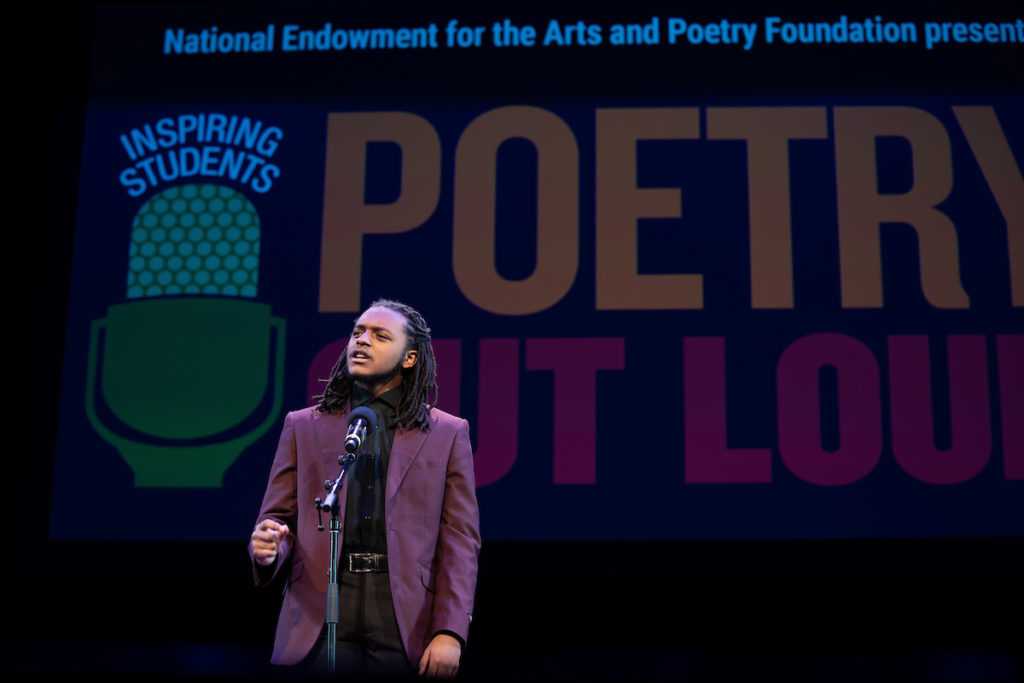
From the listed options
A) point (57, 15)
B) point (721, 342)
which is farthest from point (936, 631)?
point (57, 15)

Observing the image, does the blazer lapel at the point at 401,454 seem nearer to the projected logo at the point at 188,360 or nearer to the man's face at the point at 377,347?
the man's face at the point at 377,347

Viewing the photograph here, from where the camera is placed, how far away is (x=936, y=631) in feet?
13.6

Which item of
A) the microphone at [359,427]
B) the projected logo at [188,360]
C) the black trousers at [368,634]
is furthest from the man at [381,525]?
the projected logo at [188,360]

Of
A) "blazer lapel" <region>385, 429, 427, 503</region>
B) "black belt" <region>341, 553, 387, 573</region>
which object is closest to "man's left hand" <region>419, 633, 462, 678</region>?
"black belt" <region>341, 553, 387, 573</region>

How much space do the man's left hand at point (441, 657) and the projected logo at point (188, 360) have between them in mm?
1899

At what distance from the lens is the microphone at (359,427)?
92.2 inches

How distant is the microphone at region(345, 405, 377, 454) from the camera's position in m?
2.34

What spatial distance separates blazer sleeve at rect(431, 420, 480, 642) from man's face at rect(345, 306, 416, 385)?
22 centimetres

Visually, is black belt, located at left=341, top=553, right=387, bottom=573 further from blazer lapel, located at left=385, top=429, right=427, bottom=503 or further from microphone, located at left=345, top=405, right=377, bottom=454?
microphone, located at left=345, top=405, right=377, bottom=454

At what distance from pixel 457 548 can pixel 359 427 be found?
1.28ft

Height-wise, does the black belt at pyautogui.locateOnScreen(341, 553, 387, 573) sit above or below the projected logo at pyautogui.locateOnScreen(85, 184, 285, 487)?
below

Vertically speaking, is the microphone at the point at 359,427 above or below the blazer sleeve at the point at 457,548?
above

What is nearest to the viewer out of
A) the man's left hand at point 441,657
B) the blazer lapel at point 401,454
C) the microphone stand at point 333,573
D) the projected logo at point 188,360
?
the microphone stand at point 333,573

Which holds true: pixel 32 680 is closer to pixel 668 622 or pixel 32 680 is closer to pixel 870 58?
pixel 668 622
